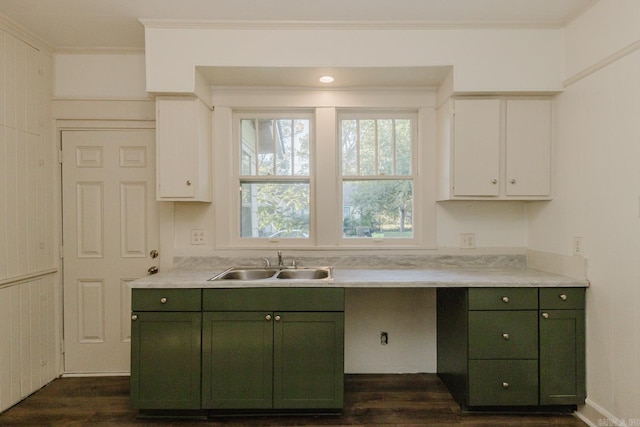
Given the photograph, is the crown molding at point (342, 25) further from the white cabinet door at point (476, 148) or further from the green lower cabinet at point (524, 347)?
the green lower cabinet at point (524, 347)

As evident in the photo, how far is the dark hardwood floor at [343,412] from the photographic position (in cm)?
224

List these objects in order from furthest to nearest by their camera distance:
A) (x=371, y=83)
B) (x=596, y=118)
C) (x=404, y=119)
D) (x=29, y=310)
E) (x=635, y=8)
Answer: (x=404, y=119)
(x=371, y=83)
(x=29, y=310)
(x=596, y=118)
(x=635, y=8)

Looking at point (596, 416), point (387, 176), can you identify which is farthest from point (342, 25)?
point (596, 416)

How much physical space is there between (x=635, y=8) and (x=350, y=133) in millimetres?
1853

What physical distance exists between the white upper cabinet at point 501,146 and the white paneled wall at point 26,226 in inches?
122

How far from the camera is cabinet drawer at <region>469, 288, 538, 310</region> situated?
7.43 ft

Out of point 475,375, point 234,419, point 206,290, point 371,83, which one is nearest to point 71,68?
point 206,290

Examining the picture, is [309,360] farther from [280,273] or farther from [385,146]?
[385,146]

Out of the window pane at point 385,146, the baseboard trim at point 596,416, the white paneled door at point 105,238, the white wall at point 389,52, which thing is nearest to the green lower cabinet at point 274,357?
the white paneled door at point 105,238

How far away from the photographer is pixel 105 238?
287 centimetres

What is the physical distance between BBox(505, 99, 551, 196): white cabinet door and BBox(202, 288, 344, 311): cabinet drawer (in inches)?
61.4

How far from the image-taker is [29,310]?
256 cm

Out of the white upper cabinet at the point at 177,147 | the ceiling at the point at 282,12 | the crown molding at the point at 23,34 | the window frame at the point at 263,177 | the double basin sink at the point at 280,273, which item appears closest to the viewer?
the ceiling at the point at 282,12

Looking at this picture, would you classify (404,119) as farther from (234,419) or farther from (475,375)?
(234,419)
